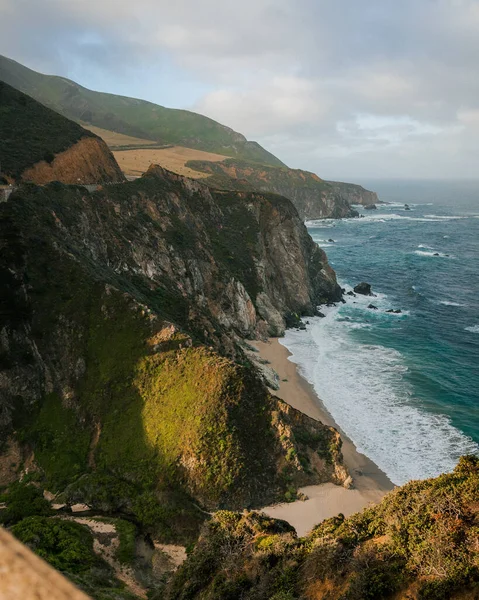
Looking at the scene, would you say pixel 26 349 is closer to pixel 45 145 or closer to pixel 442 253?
pixel 45 145

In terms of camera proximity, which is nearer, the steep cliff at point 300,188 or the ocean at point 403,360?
the ocean at point 403,360

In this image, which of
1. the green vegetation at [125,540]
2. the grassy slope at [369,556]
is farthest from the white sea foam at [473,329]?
the green vegetation at [125,540]

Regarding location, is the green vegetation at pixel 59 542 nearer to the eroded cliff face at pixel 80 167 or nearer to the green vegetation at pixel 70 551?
the green vegetation at pixel 70 551

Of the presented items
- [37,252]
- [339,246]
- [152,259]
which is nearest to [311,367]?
[152,259]

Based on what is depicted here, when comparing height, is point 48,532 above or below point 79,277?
below

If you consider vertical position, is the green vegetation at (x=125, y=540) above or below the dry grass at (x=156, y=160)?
below

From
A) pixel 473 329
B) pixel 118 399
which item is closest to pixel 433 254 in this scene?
pixel 473 329

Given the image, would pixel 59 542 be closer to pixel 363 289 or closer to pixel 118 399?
pixel 118 399
